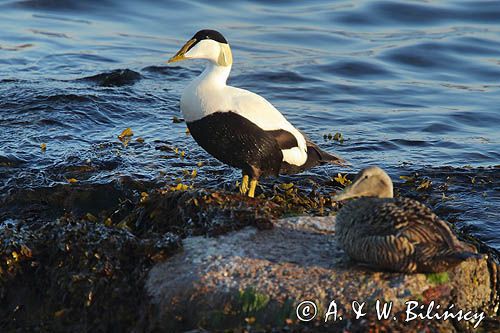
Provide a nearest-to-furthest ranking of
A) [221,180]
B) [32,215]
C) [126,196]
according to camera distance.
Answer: [32,215] < [126,196] < [221,180]

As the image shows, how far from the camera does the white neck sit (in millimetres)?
6664

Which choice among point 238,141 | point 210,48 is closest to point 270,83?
point 210,48

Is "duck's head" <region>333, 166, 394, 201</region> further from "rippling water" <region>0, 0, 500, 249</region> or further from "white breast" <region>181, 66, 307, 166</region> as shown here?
"rippling water" <region>0, 0, 500, 249</region>

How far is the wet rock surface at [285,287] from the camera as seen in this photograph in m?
4.56

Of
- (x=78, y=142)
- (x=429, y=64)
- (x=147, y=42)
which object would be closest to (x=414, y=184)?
(x=78, y=142)

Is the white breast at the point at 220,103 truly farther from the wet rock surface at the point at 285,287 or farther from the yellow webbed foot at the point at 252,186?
the wet rock surface at the point at 285,287

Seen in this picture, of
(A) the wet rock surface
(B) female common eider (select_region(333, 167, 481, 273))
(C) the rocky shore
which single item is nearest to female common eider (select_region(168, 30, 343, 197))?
(C) the rocky shore

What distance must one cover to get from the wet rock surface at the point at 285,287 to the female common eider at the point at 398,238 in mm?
103

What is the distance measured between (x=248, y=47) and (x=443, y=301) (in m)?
9.06

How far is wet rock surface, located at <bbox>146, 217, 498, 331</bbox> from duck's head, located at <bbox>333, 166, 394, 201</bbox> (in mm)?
317

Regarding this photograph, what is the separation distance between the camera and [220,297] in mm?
4621

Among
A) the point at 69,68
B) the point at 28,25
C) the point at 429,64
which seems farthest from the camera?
the point at 28,25

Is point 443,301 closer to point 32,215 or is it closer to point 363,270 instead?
point 363,270

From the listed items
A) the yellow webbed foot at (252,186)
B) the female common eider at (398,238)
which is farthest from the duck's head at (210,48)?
the female common eider at (398,238)
